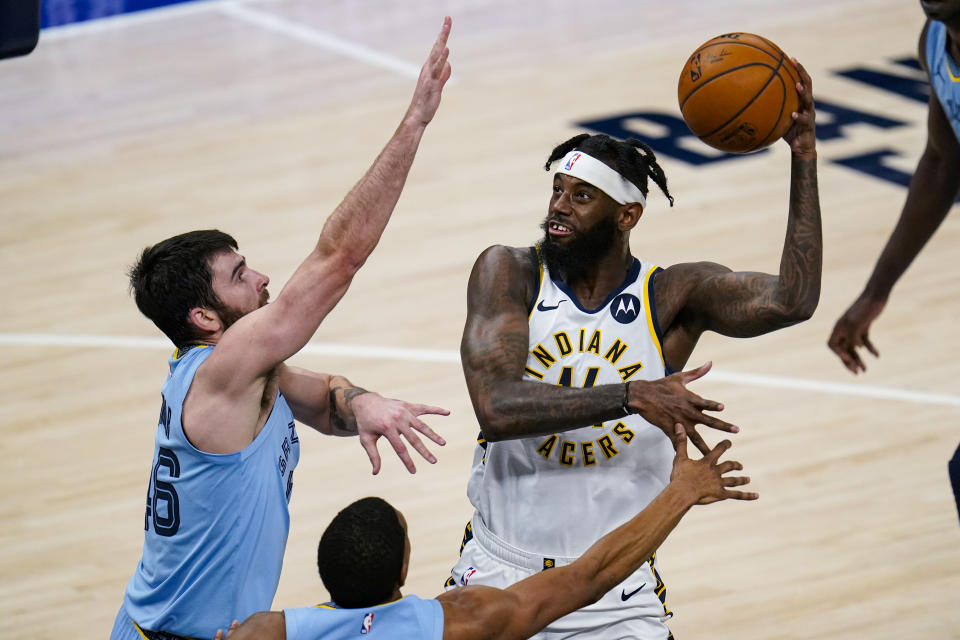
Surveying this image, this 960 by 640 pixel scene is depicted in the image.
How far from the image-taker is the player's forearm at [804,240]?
5.17 meters

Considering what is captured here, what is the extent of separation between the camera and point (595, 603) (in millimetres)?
5414

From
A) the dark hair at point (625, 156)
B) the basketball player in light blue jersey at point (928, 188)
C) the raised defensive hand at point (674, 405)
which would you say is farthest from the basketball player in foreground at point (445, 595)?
the basketball player in light blue jersey at point (928, 188)

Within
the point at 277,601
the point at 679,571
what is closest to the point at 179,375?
the point at 277,601

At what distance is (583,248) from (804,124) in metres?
0.92

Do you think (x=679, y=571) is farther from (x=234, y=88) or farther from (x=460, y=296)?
(x=234, y=88)

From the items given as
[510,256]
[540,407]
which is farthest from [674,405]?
[510,256]

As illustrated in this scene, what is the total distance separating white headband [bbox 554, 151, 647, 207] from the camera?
18.1ft

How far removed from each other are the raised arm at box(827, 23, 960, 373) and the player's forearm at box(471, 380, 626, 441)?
6.65 feet

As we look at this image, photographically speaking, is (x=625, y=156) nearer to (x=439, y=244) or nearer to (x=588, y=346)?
(x=588, y=346)

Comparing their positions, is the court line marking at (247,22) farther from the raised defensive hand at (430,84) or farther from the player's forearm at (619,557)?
the player's forearm at (619,557)

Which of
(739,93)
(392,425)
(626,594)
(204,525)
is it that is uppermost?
(739,93)

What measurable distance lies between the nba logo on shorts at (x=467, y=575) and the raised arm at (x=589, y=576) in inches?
41.8

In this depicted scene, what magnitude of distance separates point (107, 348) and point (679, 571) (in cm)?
461

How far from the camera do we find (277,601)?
7457mm
